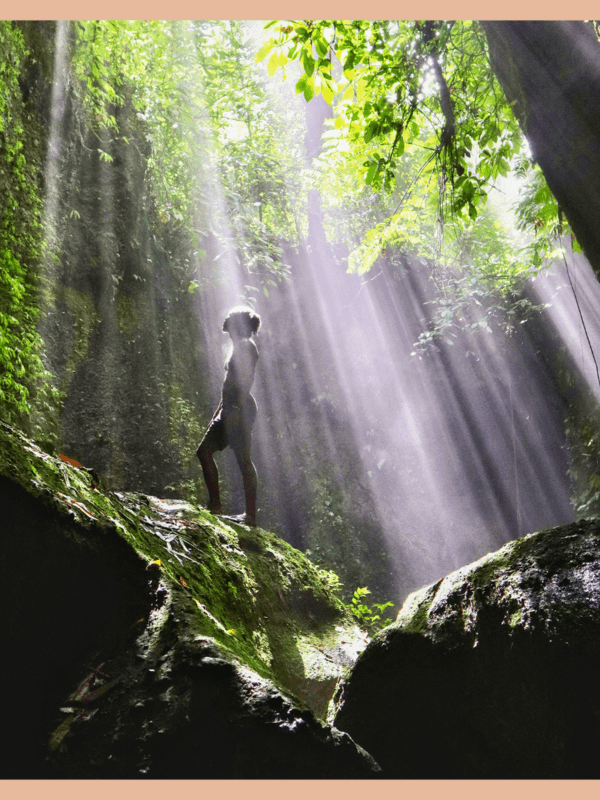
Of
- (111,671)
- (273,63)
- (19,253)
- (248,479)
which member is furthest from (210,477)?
(19,253)

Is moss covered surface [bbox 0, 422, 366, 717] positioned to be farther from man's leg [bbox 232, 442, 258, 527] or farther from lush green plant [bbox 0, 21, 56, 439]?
lush green plant [bbox 0, 21, 56, 439]

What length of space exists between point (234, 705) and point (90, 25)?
6.13 metres

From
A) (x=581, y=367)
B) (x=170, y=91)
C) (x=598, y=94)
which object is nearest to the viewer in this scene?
(x=598, y=94)

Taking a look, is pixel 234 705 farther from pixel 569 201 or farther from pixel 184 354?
pixel 184 354

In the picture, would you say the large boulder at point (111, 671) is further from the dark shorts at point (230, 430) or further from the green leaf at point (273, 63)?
the dark shorts at point (230, 430)

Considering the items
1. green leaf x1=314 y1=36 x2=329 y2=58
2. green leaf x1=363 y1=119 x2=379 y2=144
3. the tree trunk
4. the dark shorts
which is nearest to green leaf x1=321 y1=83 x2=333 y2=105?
green leaf x1=314 y1=36 x2=329 y2=58

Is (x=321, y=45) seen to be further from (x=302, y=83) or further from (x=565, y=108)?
(x=565, y=108)

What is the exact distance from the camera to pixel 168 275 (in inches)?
358

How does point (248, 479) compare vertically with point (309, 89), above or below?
below

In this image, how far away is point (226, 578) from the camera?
2.87 meters

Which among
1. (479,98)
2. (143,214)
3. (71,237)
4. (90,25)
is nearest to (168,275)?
(143,214)

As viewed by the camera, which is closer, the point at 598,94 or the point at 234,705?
the point at 234,705

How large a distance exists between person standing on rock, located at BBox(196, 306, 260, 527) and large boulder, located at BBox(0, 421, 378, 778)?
7.76ft

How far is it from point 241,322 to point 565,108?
→ 126 inches
